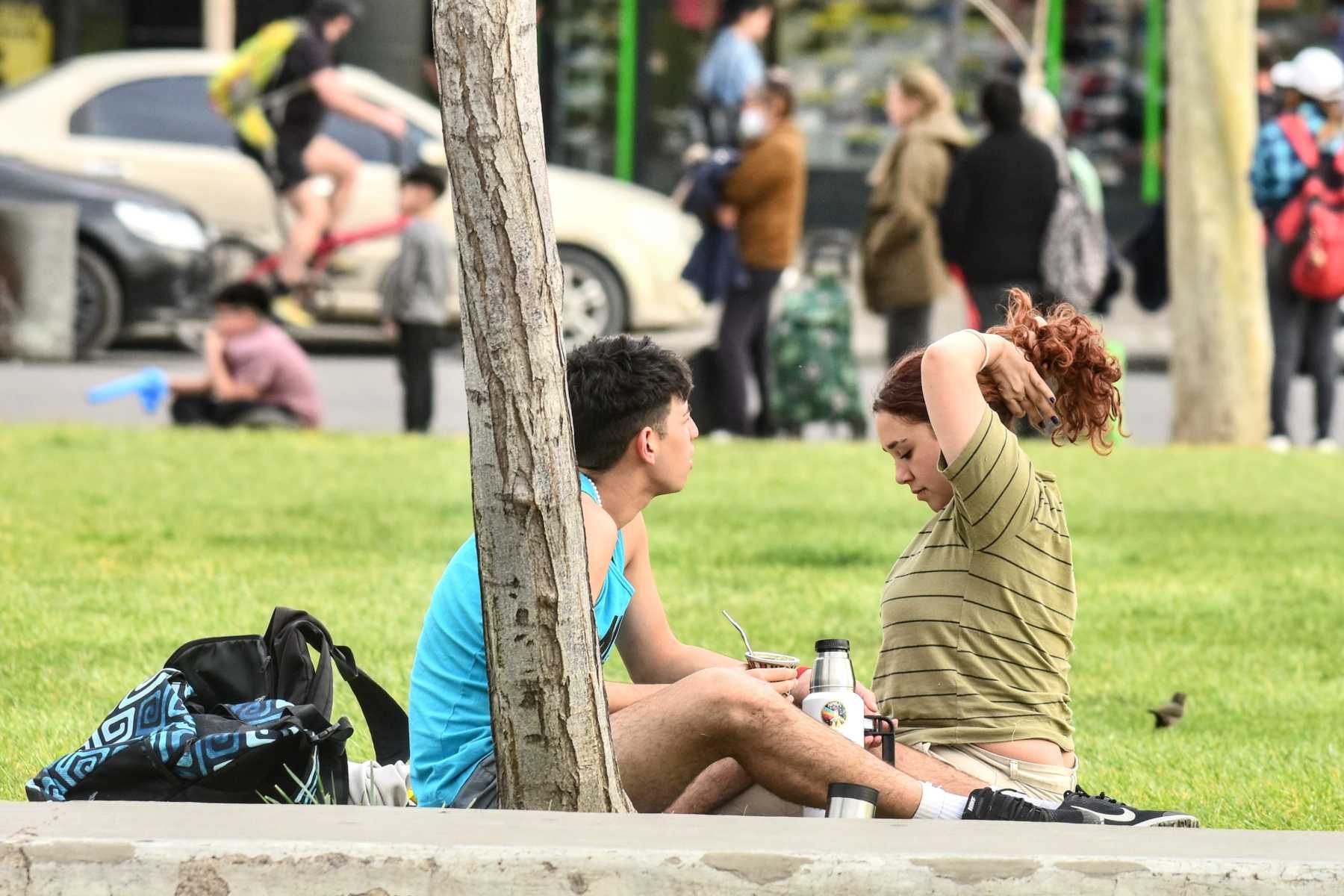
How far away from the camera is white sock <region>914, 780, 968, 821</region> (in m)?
3.79

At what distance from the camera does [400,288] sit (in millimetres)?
10938

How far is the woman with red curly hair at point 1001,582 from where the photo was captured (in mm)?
3908

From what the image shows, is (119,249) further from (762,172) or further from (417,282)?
(762,172)

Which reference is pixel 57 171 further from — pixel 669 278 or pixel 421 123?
pixel 669 278

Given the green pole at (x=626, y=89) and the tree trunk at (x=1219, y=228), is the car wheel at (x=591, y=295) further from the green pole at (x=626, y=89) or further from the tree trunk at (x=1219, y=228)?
the green pole at (x=626, y=89)

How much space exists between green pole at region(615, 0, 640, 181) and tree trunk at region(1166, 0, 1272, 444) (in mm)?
9565

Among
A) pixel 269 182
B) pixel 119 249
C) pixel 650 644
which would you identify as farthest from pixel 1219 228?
pixel 650 644

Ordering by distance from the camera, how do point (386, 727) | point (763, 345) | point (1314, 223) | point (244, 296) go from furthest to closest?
point (763, 345)
point (1314, 223)
point (244, 296)
point (386, 727)

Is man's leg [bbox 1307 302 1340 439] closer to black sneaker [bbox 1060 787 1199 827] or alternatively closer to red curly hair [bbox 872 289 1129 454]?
red curly hair [bbox 872 289 1129 454]

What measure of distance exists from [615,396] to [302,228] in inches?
410

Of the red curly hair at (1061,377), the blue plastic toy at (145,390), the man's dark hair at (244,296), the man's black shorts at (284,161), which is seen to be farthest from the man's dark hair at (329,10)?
the red curly hair at (1061,377)

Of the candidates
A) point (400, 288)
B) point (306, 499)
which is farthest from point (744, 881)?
point (400, 288)

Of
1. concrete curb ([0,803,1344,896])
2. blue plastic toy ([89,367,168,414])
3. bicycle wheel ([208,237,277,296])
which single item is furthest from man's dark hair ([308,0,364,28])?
concrete curb ([0,803,1344,896])

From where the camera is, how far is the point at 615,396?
4074 millimetres
